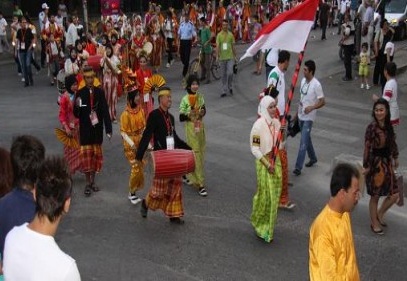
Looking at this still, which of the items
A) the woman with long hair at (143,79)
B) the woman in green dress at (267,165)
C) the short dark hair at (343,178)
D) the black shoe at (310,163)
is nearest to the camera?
the short dark hair at (343,178)

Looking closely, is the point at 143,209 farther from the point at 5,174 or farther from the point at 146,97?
the point at 5,174

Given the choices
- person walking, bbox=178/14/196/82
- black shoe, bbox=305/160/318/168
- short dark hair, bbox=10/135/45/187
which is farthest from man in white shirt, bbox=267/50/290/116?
person walking, bbox=178/14/196/82

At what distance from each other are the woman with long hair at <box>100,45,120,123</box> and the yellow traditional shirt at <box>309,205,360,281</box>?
894 centimetres

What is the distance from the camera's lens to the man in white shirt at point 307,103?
8.79m

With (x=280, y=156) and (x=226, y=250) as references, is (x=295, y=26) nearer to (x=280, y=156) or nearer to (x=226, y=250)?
(x=280, y=156)

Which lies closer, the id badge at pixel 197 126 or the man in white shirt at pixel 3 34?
the id badge at pixel 197 126

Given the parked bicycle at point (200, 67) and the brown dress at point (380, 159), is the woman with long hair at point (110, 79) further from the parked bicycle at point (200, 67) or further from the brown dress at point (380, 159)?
the brown dress at point (380, 159)

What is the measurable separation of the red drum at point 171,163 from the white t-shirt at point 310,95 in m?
2.73

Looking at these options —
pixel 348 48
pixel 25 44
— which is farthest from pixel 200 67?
pixel 25 44

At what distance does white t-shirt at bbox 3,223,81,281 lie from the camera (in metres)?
2.88

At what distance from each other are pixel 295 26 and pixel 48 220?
4867mm

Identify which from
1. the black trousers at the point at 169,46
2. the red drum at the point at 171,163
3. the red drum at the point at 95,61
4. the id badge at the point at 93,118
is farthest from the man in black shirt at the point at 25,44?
the red drum at the point at 171,163

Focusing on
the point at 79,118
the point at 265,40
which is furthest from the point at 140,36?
the point at 265,40

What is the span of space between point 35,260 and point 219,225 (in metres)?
4.55
